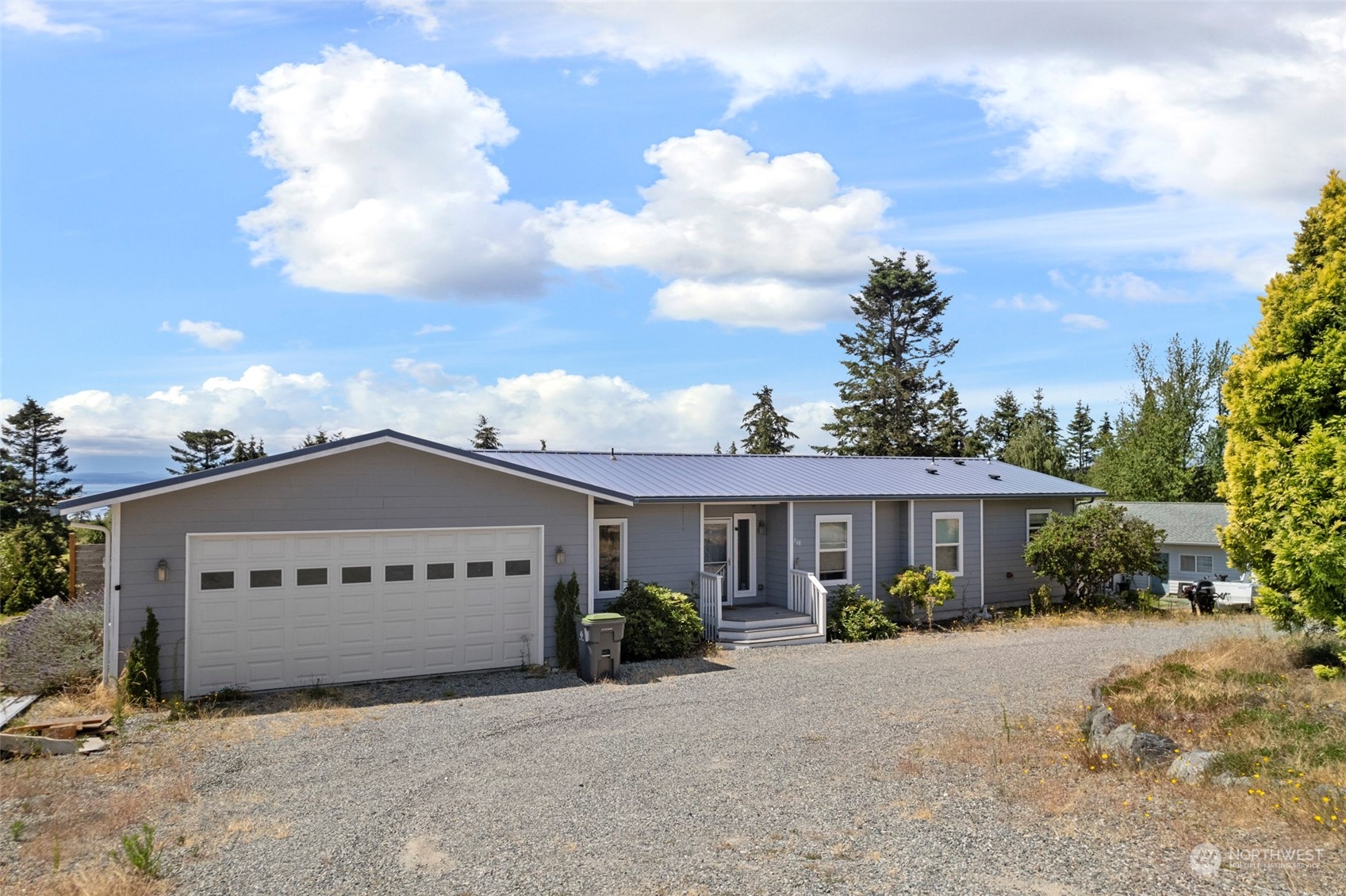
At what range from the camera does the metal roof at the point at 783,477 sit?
17.8 m

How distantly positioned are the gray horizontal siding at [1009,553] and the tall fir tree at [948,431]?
21.7 metres

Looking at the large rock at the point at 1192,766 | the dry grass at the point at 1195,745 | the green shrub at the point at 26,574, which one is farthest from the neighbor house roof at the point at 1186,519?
the green shrub at the point at 26,574

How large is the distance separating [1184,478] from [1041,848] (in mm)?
36187

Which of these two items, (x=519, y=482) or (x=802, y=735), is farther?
(x=519, y=482)

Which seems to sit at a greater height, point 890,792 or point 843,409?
point 843,409

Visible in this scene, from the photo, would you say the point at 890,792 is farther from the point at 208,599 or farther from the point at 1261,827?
the point at 208,599

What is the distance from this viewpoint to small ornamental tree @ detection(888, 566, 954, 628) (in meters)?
19.0

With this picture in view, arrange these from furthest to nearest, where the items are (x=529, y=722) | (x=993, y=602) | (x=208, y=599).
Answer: (x=993, y=602) → (x=208, y=599) → (x=529, y=722)

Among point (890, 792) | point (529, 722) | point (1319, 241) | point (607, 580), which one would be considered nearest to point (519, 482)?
point (607, 580)

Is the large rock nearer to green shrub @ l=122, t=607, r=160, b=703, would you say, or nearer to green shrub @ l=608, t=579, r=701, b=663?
green shrub @ l=608, t=579, r=701, b=663

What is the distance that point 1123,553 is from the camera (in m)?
20.8

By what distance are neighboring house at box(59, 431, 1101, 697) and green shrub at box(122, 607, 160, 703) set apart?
0.63 ft

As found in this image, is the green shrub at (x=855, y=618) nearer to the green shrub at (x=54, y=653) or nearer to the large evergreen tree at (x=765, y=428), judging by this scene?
the green shrub at (x=54, y=653)

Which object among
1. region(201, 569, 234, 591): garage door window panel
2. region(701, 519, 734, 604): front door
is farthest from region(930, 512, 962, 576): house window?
region(201, 569, 234, 591): garage door window panel
